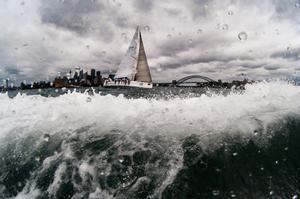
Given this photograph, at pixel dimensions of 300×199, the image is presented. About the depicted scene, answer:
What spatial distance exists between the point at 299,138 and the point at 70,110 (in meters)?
5.75

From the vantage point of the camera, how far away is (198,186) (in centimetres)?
276

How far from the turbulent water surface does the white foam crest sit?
26mm

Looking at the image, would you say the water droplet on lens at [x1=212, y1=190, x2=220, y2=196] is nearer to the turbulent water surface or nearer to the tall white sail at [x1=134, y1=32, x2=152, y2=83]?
the turbulent water surface

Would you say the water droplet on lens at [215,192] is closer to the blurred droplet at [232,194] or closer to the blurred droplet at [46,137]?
the blurred droplet at [232,194]

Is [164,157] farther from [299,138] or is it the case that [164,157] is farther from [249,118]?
[299,138]

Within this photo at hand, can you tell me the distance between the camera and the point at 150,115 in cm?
483

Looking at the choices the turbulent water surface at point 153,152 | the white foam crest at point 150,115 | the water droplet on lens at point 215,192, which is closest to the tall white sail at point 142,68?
the white foam crest at point 150,115

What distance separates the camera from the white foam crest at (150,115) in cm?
417

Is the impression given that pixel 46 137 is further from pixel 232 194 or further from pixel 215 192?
pixel 232 194

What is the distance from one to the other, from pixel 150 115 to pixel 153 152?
1599 mm

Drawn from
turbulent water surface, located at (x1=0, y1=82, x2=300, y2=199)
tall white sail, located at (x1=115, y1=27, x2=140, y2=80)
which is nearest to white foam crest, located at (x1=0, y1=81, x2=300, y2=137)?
turbulent water surface, located at (x1=0, y1=82, x2=300, y2=199)

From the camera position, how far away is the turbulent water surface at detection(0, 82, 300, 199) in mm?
2779

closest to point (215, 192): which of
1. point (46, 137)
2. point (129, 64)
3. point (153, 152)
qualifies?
point (153, 152)

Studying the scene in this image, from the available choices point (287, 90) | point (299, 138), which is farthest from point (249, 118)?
point (287, 90)
